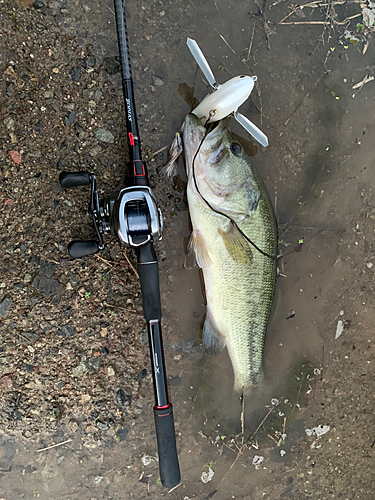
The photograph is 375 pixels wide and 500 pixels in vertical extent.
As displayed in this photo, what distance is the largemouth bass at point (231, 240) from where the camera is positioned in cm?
231

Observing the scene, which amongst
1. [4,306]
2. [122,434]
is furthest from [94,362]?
[4,306]

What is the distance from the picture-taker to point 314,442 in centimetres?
285

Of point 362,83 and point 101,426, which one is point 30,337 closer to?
point 101,426

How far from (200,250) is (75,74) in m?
1.63

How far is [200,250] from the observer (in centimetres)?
247

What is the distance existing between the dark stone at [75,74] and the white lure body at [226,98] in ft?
3.19

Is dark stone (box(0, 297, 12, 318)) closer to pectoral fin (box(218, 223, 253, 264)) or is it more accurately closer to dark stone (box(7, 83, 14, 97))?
dark stone (box(7, 83, 14, 97))

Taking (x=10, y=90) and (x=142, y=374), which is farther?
(x=142, y=374)

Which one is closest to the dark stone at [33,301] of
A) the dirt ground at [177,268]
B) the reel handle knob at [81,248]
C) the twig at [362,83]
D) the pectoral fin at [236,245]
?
the dirt ground at [177,268]

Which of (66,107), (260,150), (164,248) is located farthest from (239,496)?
(66,107)

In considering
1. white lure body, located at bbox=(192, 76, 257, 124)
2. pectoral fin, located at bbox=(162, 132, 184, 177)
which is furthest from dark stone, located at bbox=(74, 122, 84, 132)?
white lure body, located at bbox=(192, 76, 257, 124)

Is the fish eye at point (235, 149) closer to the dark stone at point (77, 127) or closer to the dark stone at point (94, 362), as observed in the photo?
the dark stone at point (77, 127)

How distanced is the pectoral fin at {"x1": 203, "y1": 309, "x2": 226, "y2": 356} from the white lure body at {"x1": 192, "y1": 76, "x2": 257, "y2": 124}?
143 cm

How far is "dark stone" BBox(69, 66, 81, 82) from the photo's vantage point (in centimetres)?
249
